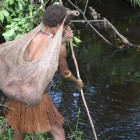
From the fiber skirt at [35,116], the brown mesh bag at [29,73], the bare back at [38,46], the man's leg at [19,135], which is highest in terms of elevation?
the bare back at [38,46]

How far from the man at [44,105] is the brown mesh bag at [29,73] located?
7 cm

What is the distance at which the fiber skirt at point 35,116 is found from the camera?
3656 mm

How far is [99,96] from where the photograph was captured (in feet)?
21.1

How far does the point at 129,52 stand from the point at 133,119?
2.99 metres

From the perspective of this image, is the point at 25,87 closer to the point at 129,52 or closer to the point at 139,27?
the point at 129,52

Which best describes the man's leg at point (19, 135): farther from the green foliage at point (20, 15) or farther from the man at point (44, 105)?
the green foliage at point (20, 15)

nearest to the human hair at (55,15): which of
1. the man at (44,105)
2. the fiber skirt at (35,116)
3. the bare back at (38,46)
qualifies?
the man at (44,105)

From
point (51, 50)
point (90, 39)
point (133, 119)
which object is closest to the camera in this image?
point (51, 50)

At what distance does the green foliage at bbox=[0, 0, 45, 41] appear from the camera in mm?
4604

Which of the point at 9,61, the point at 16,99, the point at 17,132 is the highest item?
the point at 9,61

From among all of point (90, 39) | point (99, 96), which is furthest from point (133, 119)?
point (90, 39)

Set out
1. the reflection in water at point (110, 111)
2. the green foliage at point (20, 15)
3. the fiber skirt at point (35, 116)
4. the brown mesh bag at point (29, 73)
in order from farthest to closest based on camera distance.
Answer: the reflection in water at point (110, 111)
the green foliage at point (20, 15)
the fiber skirt at point (35, 116)
the brown mesh bag at point (29, 73)

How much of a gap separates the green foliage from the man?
1.01m

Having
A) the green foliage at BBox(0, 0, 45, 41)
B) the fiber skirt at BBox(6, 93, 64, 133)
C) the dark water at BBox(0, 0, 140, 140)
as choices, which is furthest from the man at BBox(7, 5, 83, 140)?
the dark water at BBox(0, 0, 140, 140)
